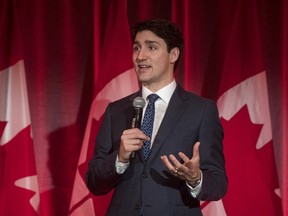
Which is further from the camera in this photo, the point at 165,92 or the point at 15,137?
the point at 15,137

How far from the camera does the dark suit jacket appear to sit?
5.63ft

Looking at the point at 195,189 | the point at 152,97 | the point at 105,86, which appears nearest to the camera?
the point at 195,189

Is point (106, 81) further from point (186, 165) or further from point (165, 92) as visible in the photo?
point (186, 165)

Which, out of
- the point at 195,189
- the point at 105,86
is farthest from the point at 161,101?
the point at 105,86

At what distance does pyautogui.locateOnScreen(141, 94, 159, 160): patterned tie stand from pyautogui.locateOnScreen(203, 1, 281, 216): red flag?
87 cm

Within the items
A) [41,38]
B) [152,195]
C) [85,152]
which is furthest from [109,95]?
[152,195]

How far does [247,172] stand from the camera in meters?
2.61

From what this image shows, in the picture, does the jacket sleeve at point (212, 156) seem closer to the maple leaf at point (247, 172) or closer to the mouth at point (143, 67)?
the mouth at point (143, 67)

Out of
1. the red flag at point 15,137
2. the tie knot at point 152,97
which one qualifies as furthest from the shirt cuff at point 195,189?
the red flag at point 15,137

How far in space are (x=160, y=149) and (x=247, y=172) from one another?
1007 mm

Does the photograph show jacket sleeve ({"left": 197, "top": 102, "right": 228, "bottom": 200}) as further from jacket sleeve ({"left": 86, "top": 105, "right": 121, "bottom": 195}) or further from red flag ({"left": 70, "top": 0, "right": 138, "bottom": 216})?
red flag ({"left": 70, "top": 0, "right": 138, "bottom": 216})

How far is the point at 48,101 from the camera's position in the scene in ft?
9.56

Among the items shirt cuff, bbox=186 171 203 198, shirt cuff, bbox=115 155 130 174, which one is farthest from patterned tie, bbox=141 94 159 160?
shirt cuff, bbox=186 171 203 198

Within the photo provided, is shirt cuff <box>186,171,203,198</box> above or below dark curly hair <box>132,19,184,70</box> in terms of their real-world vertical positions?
below
